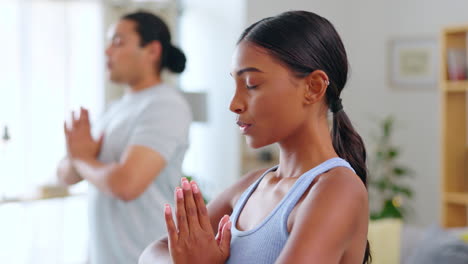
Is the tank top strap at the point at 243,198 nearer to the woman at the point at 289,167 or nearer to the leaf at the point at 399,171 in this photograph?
the woman at the point at 289,167

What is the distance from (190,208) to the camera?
104 centimetres

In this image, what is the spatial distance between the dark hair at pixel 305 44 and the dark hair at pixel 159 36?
1106mm

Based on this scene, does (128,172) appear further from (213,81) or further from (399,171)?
(399,171)

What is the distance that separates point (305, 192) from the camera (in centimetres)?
103

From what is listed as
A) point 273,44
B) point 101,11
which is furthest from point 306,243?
point 101,11

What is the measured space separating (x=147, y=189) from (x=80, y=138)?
0.24 m

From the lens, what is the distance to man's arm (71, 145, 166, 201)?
1.88 m

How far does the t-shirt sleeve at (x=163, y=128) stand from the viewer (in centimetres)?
195

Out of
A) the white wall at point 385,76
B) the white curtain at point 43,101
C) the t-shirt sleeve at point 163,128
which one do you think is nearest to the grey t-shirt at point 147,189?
the t-shirt sleeve at point 163,128

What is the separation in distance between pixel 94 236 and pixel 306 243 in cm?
120

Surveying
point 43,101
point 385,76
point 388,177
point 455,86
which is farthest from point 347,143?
point 385,76

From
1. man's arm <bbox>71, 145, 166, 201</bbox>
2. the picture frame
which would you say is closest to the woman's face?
man's arm <bbox>71, 145, 166, 201</bbox>

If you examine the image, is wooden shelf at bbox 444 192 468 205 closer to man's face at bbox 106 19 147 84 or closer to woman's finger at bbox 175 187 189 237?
man's face at bbox 106 19 147 84

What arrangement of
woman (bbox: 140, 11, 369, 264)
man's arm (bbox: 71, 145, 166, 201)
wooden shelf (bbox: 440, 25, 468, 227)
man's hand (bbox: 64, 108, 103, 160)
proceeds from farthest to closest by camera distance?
wooden shelf (bbox: 440, 25, 468, 227), man's hand (bbox: 64, 108, 103, 160), man's arm (bbox: 71, 145, 166, 201), woman (bbox: 140, 11, 369, 264)
